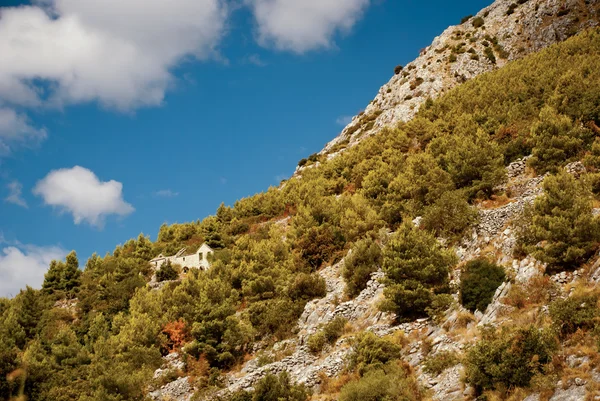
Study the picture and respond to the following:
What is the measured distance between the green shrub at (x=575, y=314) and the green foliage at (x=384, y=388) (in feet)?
19.0

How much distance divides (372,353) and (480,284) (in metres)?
6.20

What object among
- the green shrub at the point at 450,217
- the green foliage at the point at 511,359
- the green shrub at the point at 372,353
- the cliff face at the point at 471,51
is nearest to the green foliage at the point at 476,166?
the green shrub at the point at 450,217

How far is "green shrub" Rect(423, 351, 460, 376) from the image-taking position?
1922 centimetres

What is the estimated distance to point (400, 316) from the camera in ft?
85.3

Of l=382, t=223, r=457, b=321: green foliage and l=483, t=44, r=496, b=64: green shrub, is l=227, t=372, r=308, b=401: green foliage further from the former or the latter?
l=483, t=44, r=496, b=64: green shrub

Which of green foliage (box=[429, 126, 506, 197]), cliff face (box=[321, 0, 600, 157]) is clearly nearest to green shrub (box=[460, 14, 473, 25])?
cliff face (box=[321, 0, 600, 157])

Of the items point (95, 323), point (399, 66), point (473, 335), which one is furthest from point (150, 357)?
point (399, 66)

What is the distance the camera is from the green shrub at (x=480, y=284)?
22.0 m

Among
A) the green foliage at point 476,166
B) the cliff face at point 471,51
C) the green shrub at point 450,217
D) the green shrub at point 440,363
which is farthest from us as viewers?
the cliff face at point 471,51

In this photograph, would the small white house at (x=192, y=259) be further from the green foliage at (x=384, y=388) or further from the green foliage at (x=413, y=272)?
the green foliage at (x=384, y=388)

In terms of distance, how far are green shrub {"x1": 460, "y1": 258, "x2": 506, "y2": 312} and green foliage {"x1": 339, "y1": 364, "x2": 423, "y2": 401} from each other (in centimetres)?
517

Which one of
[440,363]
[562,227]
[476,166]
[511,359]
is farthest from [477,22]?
[511,359]

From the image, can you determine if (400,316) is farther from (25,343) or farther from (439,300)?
(25,343)

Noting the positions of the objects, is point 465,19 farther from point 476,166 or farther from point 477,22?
point 476,166
